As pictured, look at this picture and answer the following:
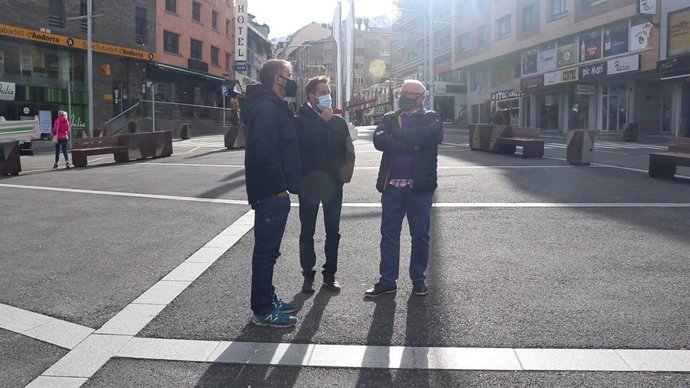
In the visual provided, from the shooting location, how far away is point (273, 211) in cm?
439

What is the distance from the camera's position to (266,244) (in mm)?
4418

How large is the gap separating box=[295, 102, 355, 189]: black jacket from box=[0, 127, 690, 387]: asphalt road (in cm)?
104

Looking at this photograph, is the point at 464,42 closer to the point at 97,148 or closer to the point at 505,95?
the point at 505,95

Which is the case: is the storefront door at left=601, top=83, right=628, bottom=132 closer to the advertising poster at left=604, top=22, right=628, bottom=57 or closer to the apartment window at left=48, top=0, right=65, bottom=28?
the advertising poster at left=604, top=22, right=628, bottom=57

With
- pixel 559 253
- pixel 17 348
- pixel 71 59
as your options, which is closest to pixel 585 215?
pixel 559 253

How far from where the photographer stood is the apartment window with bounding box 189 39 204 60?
47719 mm

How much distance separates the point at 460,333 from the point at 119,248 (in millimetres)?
4232

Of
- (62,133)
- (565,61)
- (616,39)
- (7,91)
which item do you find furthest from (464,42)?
(62,133)

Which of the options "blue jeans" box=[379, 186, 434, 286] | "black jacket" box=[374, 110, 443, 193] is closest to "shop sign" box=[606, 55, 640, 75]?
"black jacket" box=[374, 110, 443, 193]

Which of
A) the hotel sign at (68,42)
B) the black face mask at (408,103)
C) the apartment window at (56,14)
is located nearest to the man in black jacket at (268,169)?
the black face mask at (408,103)

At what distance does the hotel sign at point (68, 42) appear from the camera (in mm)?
31734

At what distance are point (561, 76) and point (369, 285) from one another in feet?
124

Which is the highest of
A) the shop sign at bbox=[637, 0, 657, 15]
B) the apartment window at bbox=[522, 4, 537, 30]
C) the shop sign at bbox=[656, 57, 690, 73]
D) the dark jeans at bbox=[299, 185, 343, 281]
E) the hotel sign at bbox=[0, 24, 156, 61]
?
the apartment window at bbox=[522, 4, 537, 30]

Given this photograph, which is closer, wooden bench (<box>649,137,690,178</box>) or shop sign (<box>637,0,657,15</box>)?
wooden bench (<box>649,137,690,178</box>)
